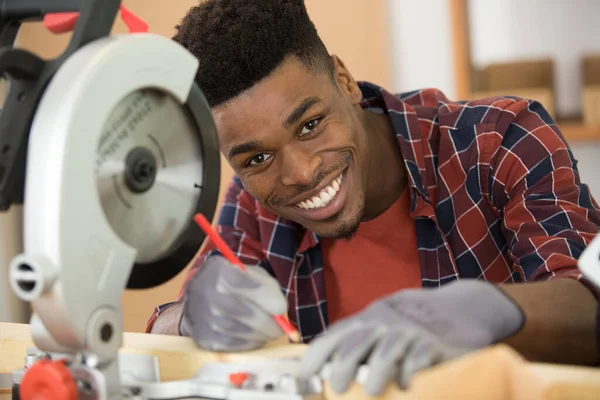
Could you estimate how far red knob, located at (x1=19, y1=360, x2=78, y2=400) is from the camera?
81 cm

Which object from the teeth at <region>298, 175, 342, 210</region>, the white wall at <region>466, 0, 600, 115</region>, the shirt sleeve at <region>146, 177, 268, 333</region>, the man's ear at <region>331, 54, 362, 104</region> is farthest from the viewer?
the white wall at <region>466, 0, 600, 115</region>

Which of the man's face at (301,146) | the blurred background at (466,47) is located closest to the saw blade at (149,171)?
the man's face at (301,146)

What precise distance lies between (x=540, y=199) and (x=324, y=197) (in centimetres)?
39

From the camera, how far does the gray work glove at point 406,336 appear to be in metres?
0.73

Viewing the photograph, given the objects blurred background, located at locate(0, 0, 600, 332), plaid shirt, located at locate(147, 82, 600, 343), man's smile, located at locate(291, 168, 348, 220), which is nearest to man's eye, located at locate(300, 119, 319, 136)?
man's smile, located at locate(291, 168, 348, 220)

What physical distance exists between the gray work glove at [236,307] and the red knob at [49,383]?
Answer: 190 mm

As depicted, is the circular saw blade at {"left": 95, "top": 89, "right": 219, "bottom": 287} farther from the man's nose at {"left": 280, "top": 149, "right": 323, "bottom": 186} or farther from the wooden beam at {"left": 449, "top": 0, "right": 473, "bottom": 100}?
the wooden beam at {"left": 449, "top": 0, "right": 473, "bottom": 100}

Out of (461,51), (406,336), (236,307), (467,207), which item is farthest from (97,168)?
(461,51)

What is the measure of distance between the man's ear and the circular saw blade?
624mm

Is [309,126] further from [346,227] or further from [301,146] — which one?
[346,227]

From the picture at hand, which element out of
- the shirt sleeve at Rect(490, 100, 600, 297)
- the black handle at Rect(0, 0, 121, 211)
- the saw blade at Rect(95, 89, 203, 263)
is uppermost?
the black handle at Rect(0, 0, 121, 211)

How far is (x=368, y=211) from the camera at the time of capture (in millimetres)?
1665

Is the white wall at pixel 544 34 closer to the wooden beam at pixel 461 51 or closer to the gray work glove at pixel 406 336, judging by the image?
the wooden beam at pixel 461 51

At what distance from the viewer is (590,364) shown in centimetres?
106
